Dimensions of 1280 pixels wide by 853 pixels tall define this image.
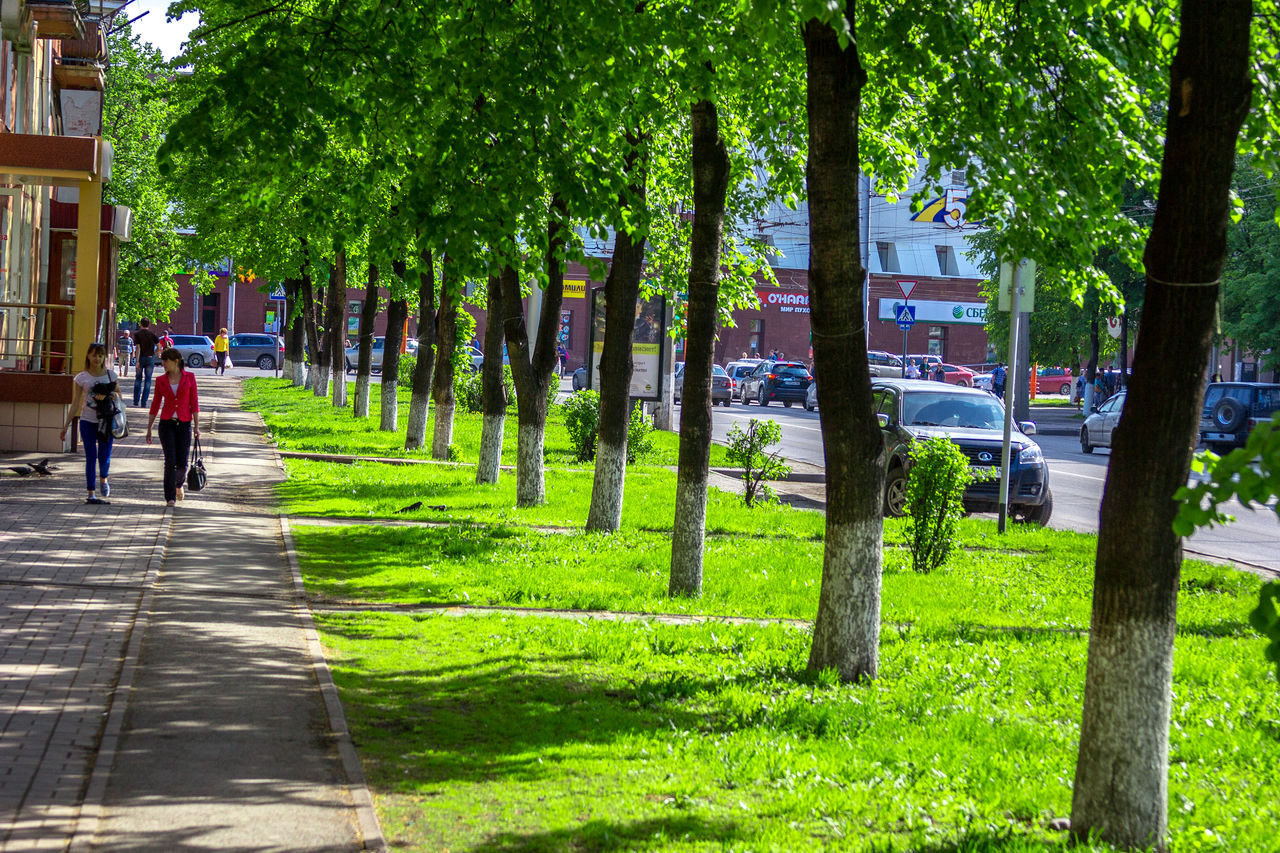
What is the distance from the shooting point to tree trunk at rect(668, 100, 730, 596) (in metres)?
10.1

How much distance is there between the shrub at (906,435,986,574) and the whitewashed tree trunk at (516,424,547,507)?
501 centimetres

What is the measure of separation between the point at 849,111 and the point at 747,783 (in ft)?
12.2

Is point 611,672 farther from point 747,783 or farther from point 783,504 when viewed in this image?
point 783,504

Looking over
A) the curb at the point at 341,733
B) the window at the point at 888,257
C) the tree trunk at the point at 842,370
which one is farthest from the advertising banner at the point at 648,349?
the window at the point at 888,257

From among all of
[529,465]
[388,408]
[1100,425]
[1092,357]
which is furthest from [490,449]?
[1092,357]

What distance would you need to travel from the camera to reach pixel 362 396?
1186 inches

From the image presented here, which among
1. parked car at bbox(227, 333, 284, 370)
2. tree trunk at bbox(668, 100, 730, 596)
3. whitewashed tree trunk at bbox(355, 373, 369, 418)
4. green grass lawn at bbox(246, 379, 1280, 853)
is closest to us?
green grass lawn at bbox(246, 379, 1280, 853)

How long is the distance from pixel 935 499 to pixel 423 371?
13960mm

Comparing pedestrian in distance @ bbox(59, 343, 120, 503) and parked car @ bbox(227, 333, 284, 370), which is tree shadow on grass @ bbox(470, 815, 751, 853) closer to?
pedestrian in distance @ bbox(59, 343, 120, 503)

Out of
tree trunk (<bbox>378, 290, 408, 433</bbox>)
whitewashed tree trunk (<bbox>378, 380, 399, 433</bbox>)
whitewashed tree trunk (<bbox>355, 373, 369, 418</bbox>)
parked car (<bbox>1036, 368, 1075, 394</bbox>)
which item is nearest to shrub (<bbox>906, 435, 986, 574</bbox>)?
tree trunk (<bbox>378, 290, 408, 433</bbox>)

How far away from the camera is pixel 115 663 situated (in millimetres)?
7086

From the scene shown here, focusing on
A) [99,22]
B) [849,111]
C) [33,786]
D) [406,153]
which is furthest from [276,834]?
[99,22]

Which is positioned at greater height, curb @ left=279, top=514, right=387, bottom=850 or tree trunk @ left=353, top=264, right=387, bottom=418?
tree trunk @ left=353, top=264, right=387, bottom=418

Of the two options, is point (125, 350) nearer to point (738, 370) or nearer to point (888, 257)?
point (738, 370)
